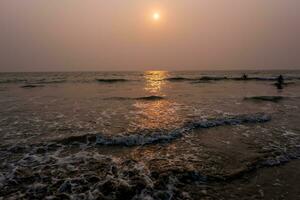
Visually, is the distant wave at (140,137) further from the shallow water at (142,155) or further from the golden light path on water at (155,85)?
the golden light path on water at (155,85)

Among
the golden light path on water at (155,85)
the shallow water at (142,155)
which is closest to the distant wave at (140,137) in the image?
the shallow water at (142,155)

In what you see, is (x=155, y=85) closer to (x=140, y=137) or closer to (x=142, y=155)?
(x=140, y=137)

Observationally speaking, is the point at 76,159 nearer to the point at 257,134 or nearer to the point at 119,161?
the point at 119,161

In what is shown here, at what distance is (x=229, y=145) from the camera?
989cm

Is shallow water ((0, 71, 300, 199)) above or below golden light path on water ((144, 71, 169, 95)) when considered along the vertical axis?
above

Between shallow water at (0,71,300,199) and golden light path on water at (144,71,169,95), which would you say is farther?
golden light path on water at (144,71,169,95)

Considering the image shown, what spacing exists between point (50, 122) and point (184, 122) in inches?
271

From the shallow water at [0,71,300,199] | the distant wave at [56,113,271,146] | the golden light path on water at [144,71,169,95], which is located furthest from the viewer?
the golden light path on water at [144,71,169,95]

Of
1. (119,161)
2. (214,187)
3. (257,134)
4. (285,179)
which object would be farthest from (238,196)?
(257,134)

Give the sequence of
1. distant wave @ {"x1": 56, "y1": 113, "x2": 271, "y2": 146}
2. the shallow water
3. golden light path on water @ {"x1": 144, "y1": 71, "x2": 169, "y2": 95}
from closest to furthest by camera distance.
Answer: the shallow water < distant wave @ {"x1": 56, "y1": 113, "x2": 271, "y2": 146} < golden light path on water @ {"x1": 144, "y1": 71, "x2": 169, "y2": 95}

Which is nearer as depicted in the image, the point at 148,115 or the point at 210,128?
the point at 210,128

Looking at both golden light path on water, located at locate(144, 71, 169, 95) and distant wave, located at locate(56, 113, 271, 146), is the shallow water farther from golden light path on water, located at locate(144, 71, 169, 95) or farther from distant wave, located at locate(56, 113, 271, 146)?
golden light path on water, located at locate(144, 71, 169, 95)

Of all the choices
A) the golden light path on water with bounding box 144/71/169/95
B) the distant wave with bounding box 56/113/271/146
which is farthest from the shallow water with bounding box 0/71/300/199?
the golden light path on water with bounding box 144/71/169/95

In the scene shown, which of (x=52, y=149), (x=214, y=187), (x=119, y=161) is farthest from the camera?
(x=52, y=149)
